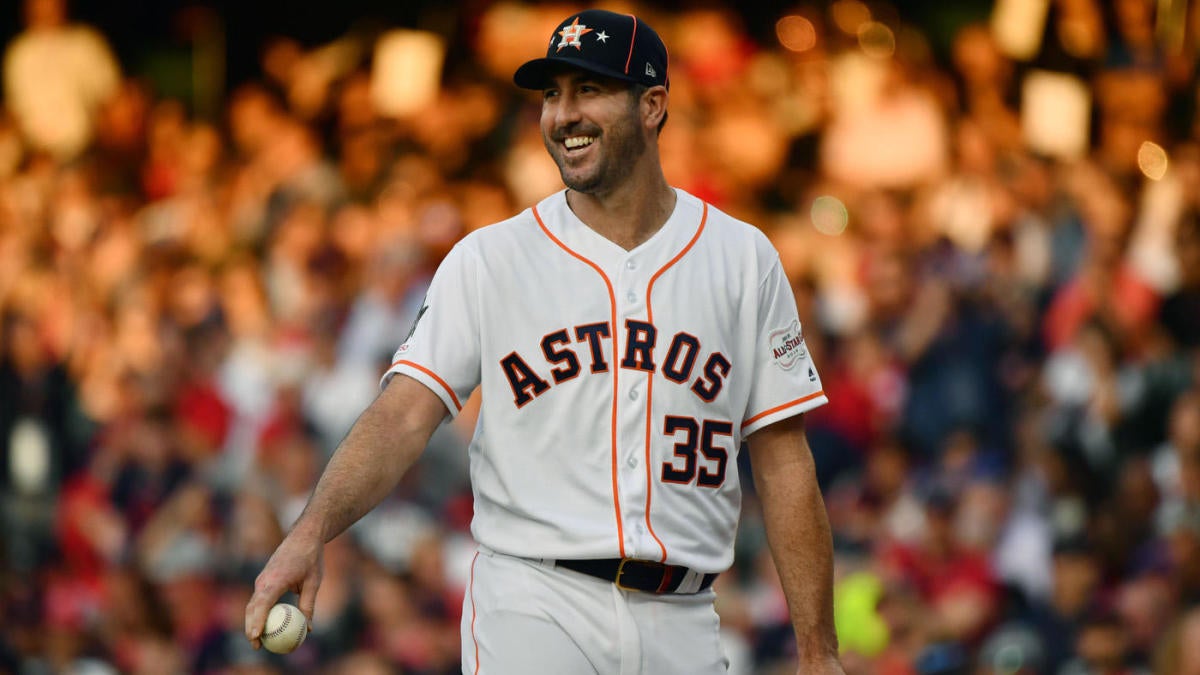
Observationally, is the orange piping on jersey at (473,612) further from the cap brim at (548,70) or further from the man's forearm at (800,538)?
the cap brim at (548,70)

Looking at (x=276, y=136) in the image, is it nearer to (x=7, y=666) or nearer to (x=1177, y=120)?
(x=7, y=666)

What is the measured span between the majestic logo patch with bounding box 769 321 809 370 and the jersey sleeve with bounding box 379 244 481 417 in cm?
75

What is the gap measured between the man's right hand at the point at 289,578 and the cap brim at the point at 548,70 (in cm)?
125

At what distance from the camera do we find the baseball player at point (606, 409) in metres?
4.14

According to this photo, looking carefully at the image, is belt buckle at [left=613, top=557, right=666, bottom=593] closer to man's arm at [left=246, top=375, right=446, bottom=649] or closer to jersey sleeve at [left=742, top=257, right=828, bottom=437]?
jersey sleeve at [left=742, top=257, right=828, bottom=437]

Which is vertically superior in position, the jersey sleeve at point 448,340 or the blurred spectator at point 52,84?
the jersey sleeve at point 448,340

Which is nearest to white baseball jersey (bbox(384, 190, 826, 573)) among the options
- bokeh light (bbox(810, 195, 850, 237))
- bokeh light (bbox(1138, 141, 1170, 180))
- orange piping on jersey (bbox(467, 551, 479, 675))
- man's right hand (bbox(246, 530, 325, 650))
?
orange piping on jersey (bbox(467, 551, 479, 675))

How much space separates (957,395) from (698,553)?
5011mm

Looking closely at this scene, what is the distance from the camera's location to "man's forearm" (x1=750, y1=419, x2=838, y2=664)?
14.0 ft

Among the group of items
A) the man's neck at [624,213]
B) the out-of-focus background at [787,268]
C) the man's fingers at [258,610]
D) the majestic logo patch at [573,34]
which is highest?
the majestic logo patch at [573,34]

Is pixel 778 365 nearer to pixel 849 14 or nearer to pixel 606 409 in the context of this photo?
pixel 606 409

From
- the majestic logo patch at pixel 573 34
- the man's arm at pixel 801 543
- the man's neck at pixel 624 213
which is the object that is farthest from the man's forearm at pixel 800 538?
the majestic logo patch at pixel 573 34

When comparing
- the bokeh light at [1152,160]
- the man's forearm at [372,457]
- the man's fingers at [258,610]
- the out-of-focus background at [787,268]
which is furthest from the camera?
the bokeh light at [1152,160]

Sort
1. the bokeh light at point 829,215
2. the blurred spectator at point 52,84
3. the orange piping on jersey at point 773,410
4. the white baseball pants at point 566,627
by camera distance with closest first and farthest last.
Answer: the white baseball pants at point 566,627 → the orange piping on jersey at point 773,410 → the bokeh light at point 829,215 → the blurred spectator at point 52,84
